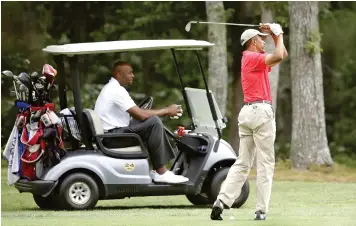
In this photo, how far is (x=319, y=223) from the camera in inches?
462

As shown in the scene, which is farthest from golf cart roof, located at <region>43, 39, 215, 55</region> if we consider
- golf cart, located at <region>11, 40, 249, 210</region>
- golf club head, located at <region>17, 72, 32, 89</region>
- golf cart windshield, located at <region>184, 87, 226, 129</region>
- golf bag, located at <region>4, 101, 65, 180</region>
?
golf cart windshield, located at <region>184, 87, 226, 129</region>

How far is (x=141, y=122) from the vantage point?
48.0ft

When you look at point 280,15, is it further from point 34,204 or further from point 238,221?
point 238,221

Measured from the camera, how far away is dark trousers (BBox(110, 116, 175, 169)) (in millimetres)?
14586

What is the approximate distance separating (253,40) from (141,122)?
8.28ft

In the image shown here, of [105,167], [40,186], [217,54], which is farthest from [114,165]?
[217,54]

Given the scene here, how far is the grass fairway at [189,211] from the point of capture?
12211mm

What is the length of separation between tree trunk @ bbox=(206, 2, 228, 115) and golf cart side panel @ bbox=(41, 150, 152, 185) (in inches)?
385

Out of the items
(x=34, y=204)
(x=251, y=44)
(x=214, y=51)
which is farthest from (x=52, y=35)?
(x=251, y=44)

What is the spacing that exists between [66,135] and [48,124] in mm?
448

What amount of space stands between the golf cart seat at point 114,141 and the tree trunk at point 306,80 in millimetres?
7874

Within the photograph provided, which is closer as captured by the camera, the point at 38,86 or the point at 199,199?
the point at 38,86

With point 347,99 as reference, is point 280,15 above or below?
above

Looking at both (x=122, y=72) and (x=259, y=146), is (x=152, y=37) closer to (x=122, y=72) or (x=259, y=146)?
(x=122, y=72)
